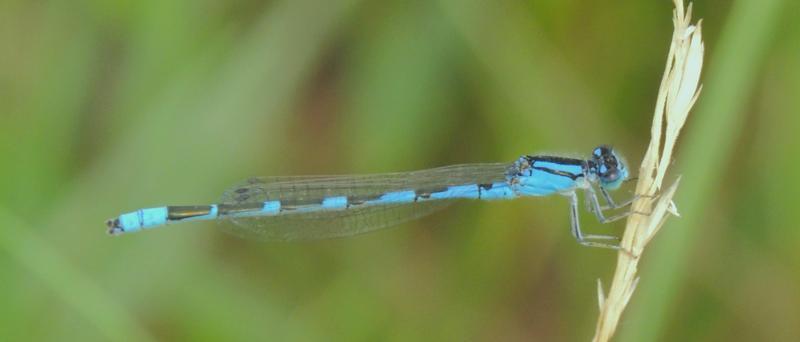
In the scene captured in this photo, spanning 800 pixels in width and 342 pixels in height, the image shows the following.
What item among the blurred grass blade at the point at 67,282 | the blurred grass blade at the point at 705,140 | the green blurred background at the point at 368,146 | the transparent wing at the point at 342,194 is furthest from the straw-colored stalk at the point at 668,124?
the blurred grass blade at the point at 67,282

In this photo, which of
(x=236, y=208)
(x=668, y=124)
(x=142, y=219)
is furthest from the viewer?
(x=236, y=208)

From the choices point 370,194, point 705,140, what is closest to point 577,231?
point 705,140

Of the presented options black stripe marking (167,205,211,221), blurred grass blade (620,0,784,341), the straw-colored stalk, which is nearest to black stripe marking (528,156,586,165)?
blurred grass blade (620,0,784,341)

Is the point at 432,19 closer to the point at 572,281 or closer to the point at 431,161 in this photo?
the point at 431,161

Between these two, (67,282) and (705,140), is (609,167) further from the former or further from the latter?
(67,282)

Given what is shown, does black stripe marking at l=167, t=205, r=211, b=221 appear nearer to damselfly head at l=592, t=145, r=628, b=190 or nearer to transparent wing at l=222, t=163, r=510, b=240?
transparent wing at l=222, t=163, r=510, b=240

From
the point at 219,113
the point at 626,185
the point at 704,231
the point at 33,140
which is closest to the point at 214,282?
the point at 219,113
